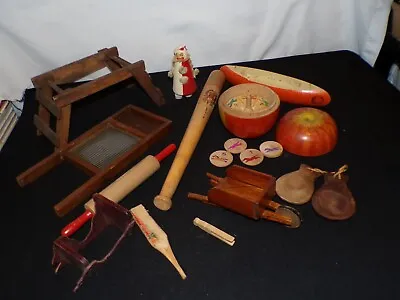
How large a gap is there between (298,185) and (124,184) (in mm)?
262

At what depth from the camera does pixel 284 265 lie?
0.52 metres

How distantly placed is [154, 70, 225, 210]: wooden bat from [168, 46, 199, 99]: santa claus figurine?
4cm

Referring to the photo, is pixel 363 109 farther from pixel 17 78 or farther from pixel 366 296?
pixel 17 78

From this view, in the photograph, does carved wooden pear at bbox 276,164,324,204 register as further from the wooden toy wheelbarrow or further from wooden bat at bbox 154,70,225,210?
wooden bat at bbox 154,70,225,210

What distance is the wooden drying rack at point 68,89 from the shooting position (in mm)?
683

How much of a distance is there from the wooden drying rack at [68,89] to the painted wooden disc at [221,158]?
0.20 meters

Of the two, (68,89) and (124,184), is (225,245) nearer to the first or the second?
(124,184)

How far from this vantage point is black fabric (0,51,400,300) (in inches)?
19.7

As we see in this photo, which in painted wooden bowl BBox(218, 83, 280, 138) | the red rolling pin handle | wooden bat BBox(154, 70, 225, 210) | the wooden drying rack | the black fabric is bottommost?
the black fabric

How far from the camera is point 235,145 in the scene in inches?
27.4

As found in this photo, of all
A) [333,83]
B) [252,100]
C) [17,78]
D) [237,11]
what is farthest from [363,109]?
[17,78]

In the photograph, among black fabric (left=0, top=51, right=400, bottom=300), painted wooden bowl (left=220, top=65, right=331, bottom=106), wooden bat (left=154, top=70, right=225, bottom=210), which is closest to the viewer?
black fabric (left=0, top=51, right=400, bottom=300)

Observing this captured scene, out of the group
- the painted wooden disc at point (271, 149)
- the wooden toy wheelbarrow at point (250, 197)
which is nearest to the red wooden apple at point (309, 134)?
the painted wooden disc at point (271, 149)

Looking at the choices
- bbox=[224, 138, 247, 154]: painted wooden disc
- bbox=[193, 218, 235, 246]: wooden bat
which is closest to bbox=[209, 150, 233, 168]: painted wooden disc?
bbox=[224, 138, 247, 154]: painted wooden disc
